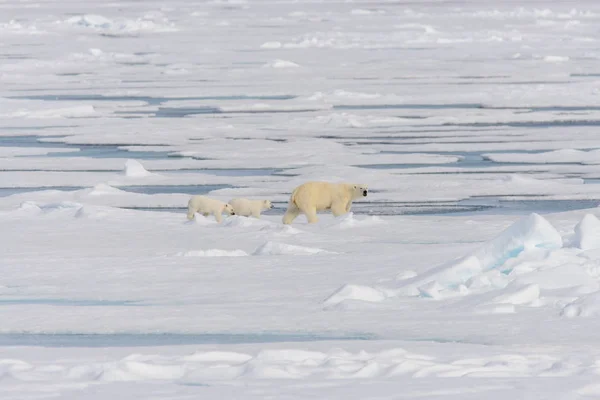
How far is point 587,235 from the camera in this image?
5.93m

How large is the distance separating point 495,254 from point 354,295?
2.37 feet

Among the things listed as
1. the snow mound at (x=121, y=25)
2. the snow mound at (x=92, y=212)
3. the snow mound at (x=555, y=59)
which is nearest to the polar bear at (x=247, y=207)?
the snow mound at (x=92, y=212)

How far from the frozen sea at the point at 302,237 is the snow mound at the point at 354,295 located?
0.01 metres

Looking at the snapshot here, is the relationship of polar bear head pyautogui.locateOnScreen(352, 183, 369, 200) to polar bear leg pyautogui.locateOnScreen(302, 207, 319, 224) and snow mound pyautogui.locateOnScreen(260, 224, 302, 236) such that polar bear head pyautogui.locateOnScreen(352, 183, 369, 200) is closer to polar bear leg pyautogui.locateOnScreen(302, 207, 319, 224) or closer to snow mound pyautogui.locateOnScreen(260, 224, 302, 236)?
polar bear leg pyautogui.locateOnScreen(302, 207, 319, 224)

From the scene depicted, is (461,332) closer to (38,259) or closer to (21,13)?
(38,259)

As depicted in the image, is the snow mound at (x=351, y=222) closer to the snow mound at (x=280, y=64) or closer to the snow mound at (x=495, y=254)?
the snow mound at (x=495, y=254)

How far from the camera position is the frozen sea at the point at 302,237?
423 centimetres

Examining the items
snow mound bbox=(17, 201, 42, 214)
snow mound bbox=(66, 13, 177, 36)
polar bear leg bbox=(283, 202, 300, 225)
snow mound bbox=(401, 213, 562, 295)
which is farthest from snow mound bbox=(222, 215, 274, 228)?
snow mound bbox=(66, 13, 177, 36)

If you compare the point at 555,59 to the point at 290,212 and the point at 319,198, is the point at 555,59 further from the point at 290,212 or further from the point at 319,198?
the point at 290,212

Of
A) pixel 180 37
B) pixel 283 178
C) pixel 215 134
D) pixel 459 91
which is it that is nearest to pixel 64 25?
pixel 180 37

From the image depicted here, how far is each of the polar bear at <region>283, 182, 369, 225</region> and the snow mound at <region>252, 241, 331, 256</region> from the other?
1166 millimetres

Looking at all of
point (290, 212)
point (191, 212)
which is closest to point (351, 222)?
point (290, 212)

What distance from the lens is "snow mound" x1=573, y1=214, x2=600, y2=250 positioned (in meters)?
5.89

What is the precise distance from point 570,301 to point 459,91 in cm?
1381
